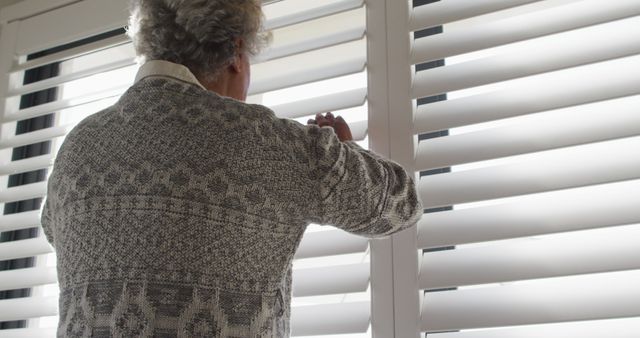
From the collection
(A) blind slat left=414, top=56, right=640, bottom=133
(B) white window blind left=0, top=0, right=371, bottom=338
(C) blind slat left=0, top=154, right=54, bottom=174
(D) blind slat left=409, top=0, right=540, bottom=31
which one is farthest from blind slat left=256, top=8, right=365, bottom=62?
(C) blind slat left=0, top=154, right=54, bottom=174

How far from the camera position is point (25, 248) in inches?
62.2

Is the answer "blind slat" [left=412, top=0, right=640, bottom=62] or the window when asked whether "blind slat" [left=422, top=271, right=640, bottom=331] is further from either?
"blind slat" [left=412, top=0, right=640, bottom=62]

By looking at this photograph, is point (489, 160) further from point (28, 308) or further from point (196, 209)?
point (28, 308)

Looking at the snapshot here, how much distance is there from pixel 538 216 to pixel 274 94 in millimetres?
642

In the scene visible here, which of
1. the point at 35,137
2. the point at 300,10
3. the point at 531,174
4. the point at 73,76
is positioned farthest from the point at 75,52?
the point at 531,174

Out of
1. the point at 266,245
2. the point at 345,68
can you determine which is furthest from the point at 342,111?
the point at 266,245

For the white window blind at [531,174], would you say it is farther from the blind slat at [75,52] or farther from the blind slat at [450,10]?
the blind slat at [75,52]

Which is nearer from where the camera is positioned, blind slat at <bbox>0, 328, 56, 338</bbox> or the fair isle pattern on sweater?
the fair isle pattern on sweater

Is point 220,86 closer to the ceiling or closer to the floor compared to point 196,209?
closer to the ceiling

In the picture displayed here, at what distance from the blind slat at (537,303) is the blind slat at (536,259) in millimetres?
22

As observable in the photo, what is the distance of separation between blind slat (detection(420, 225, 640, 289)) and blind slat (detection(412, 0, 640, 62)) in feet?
1.01

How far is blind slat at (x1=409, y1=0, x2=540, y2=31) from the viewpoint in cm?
121

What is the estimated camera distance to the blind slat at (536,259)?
1015mm

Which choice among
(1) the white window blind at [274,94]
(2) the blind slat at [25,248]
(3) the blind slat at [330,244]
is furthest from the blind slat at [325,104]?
(2) the blind slat at [25,248]
